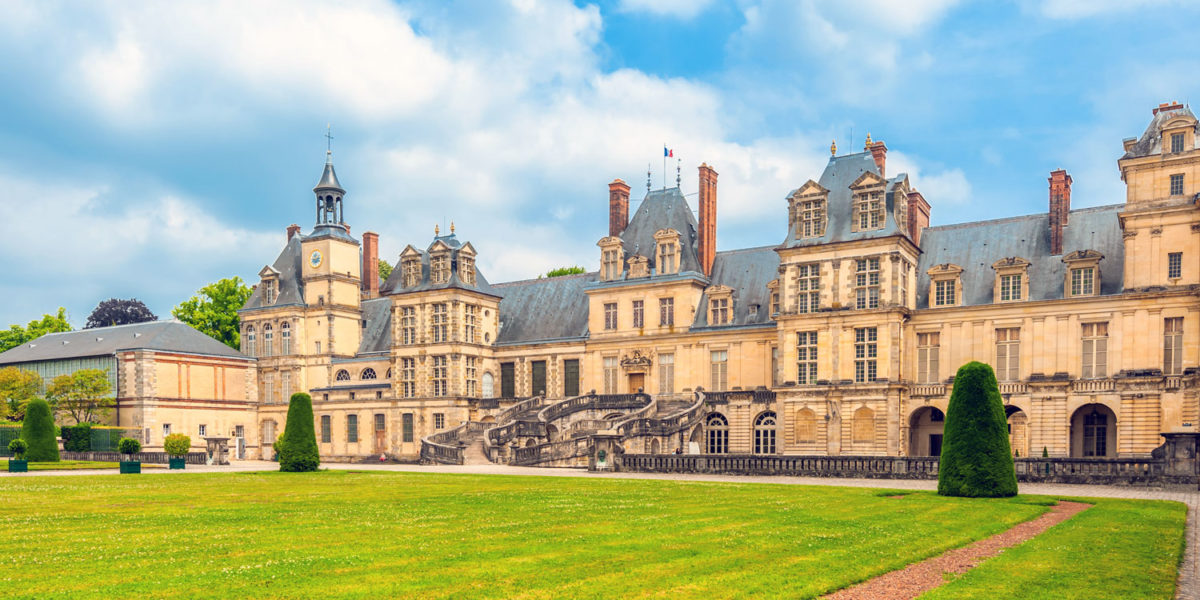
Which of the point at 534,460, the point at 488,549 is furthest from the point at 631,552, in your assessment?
the point at 534,460

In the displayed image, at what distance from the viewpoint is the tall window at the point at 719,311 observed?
51094 millimetres

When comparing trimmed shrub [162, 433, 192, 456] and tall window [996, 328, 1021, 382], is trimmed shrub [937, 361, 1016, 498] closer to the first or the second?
tall window [996, 328, 1021, 382]

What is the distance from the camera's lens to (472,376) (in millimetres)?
56688

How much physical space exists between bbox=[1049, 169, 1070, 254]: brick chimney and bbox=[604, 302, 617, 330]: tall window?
74.7ft

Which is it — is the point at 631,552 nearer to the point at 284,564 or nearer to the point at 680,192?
the point at 284,564

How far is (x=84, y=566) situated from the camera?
41.3 ft

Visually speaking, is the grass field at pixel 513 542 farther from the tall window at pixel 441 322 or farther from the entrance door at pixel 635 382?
the tall window at pixel 441 322

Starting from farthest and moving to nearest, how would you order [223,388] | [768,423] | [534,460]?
[223,388] < [768,423] < [534,460]

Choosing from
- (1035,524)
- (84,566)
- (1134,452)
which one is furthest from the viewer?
(1134,452)

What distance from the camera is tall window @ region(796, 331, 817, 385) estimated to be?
45906mm

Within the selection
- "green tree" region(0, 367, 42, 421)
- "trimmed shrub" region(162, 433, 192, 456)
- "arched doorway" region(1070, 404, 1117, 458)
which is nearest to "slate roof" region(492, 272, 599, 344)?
"trimmed shrub" region(162, 433, 192, 456)

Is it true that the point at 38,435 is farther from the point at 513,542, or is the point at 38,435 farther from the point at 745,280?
the point at 513,542

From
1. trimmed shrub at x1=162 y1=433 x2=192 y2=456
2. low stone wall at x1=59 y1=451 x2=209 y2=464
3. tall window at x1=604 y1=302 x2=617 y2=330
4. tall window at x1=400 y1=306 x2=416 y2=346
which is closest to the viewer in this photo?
low stone wall at x1=59 y1=451 x2=209 y2=464

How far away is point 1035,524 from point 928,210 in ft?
111
